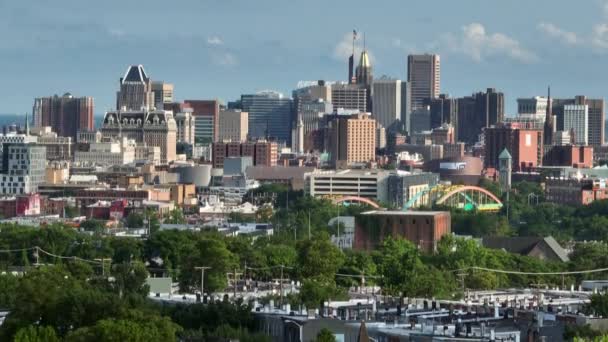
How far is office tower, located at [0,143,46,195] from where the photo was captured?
18512 centimetres

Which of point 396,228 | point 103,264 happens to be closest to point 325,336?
point 103,264

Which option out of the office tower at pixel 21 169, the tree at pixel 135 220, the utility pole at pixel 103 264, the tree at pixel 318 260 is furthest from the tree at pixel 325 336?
the office tower at pixel 21 169

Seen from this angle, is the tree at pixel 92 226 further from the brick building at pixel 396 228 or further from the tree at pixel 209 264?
the tree at pixel 209 264

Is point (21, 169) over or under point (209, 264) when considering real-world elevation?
over

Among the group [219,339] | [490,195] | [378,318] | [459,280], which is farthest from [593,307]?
[490,195]

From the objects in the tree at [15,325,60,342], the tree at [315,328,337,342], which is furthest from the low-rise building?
the tree at [315,328,337,342]

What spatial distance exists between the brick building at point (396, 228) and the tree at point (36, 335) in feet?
217

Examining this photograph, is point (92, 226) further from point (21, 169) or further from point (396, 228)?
point (21, 169)

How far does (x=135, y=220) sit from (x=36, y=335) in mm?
98540

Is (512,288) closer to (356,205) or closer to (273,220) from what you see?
(273,220)

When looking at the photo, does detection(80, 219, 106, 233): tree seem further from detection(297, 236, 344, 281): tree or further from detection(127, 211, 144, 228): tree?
detection(297, 236, 344, 281): tree

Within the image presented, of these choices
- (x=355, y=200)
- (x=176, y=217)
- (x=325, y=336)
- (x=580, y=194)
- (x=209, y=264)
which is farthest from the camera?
(x=580, y=194)

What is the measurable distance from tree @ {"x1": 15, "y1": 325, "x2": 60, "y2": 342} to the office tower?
129328mm

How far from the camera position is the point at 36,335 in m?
52.4
